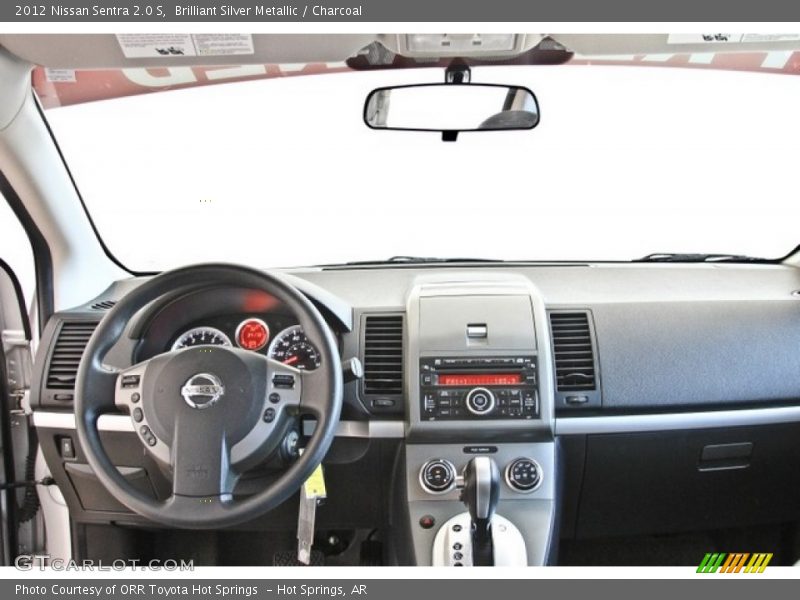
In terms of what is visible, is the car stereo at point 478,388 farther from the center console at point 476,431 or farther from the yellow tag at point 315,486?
the yellow tag at point 315,486

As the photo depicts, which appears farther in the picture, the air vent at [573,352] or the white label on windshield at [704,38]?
the air vent at [573,352]

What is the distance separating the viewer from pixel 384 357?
2.22m

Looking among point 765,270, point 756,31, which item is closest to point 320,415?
point 756,31

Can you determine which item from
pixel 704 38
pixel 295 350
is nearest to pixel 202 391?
pixel 295 350

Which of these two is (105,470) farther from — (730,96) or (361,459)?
(730,96)

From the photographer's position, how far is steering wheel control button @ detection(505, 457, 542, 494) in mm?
2123

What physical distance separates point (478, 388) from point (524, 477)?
31 cm

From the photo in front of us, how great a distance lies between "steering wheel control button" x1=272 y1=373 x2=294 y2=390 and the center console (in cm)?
49

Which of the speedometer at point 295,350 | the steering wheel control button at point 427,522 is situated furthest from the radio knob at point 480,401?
the speedometer at point 295,350

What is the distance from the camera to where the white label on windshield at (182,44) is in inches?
77.3

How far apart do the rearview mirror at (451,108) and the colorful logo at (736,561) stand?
191 cm

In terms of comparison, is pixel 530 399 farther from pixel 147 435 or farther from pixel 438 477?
pixel 147 435

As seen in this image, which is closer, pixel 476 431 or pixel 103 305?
pixel 476 431

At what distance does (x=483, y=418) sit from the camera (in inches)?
83.1
